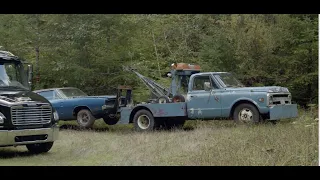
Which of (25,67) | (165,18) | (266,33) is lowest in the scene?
(25,67)

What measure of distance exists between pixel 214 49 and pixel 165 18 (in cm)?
805

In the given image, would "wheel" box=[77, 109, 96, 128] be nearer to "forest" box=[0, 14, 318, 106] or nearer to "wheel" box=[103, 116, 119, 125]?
"wheel" box=[103, 116, 119, 125]

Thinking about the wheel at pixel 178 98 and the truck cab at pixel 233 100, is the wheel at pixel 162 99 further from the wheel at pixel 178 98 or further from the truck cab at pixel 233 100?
the truck cab at pixel 233 100

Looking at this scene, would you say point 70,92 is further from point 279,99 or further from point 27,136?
point 279,99

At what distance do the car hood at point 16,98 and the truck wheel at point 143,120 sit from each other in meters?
4.59

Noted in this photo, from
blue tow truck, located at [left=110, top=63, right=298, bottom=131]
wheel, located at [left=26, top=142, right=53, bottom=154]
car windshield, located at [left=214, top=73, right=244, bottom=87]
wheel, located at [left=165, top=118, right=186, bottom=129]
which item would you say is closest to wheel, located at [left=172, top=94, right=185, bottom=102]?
blue tow truck, located at [left=110, top=63, right=298, bottom=131]

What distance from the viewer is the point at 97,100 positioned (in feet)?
49.5

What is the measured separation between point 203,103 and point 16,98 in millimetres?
5735

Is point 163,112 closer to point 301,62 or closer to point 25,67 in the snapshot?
point 25,67

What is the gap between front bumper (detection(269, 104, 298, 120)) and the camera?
486 inches

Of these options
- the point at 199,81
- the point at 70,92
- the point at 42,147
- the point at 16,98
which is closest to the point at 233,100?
the point at 199,81

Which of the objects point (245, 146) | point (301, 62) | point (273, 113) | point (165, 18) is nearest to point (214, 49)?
point (301, 62)

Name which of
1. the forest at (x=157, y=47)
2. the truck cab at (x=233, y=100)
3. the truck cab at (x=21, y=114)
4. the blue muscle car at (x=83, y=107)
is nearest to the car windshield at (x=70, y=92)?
the blue muscle car at (x=83, y=107)

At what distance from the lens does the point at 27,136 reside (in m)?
9.98
